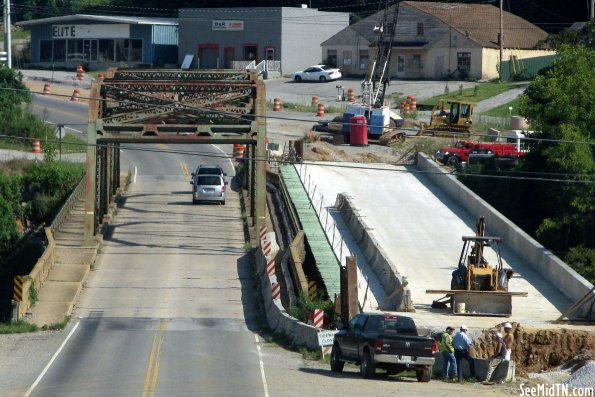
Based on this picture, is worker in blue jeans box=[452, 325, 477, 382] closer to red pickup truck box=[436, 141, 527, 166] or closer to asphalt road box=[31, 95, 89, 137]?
red pickup truck box=[436, 141, 527, 166]

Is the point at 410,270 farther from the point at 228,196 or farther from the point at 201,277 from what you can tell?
the point at 228,196

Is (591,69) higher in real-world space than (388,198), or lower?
higher

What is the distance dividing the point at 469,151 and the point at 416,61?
38.9m

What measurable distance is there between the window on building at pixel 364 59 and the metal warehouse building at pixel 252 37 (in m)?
7.62

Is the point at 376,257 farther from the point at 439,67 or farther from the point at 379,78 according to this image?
the point at 439,67

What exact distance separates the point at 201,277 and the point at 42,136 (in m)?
33.6

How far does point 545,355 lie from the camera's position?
3112 centimetres

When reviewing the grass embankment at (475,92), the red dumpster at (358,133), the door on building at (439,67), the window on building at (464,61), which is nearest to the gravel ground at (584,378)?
the red dumpster at (358,133)

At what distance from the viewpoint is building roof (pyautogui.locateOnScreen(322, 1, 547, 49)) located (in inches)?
3819

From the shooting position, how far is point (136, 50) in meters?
110

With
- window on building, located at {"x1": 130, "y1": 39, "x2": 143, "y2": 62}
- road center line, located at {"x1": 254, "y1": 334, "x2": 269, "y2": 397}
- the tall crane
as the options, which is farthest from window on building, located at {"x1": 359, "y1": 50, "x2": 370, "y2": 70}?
road center line, located at {"x1": 254, "y1": 334, "x2": 269, "y2": 397}

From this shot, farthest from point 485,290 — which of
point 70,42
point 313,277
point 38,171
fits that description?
point 70,42

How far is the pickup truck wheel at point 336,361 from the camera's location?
92.1ft

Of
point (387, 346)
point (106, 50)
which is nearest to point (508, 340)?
point (387, 346)
